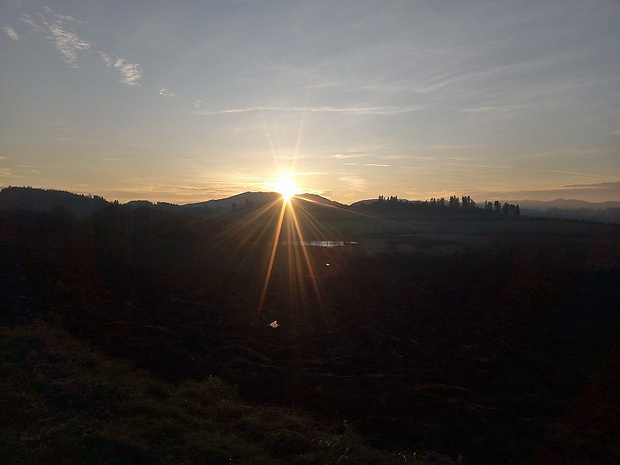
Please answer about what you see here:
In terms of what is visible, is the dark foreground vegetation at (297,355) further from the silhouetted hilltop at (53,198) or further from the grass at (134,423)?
the silhouetted hilltop at (53,198)

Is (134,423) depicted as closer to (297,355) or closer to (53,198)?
(297,355)

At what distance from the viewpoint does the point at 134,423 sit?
6.74 m

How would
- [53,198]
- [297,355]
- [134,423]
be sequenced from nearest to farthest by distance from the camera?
[134,423] → [297,355] → [53,198]

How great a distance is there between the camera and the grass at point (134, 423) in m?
5.86

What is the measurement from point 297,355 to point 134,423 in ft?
18.7

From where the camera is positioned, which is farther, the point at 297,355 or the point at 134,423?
the point at 297,355

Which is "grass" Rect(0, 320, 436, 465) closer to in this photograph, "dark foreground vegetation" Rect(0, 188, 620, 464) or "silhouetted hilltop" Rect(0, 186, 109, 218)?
"dark foreground vegetation" Rect(0, 188, 620, 464)

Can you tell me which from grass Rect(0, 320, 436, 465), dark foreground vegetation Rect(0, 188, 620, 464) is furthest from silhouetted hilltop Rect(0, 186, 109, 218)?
grass Rect(0, 320, 436, 465)

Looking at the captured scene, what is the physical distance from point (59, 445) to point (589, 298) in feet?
58.5

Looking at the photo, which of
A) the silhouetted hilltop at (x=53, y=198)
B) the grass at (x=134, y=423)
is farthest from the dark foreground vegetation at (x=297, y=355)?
the silhouetted hilltop at (x=53, y=198)

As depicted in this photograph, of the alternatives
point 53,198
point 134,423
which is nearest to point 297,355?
point 134,423

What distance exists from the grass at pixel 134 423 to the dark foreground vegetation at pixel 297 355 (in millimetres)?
29

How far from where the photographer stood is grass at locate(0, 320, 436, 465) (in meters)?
5.86

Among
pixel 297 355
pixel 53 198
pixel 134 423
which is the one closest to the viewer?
pixel 134 423
